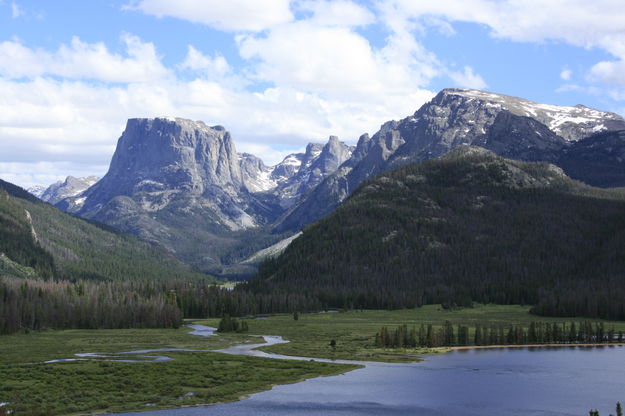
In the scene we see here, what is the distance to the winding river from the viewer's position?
4906 inches

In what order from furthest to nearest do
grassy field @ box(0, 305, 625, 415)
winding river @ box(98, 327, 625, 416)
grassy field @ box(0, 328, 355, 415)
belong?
grassy field @ box(0, 305, 625, 415) < grassy field @ box(0, 328, 355, 415) < winding river @ box(98, 327, 625, 416)

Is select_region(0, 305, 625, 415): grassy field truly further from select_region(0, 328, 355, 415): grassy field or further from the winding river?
the winding river

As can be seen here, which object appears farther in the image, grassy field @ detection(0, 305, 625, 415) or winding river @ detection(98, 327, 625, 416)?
grassy field @ detection(0, 305, 625, 415)

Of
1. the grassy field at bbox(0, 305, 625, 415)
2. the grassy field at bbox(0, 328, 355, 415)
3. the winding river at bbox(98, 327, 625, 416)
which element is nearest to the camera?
the winding river at bbox(98, 327, 625, 416)

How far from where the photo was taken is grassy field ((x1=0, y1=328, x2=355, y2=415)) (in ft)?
414

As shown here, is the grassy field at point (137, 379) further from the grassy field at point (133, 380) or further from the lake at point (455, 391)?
the lake at point (455, 391)

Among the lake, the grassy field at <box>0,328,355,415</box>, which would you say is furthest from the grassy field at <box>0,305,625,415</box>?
the lake

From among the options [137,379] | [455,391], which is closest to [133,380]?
[137,379]

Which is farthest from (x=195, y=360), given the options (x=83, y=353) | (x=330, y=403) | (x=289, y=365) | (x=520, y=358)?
(x=520, y=358)

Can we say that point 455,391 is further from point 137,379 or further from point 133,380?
point 133,380

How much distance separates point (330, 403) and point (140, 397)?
103 ft

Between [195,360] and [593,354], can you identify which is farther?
[593,354]

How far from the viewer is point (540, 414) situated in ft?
401

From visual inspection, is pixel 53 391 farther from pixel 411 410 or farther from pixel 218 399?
pixel 411 410
